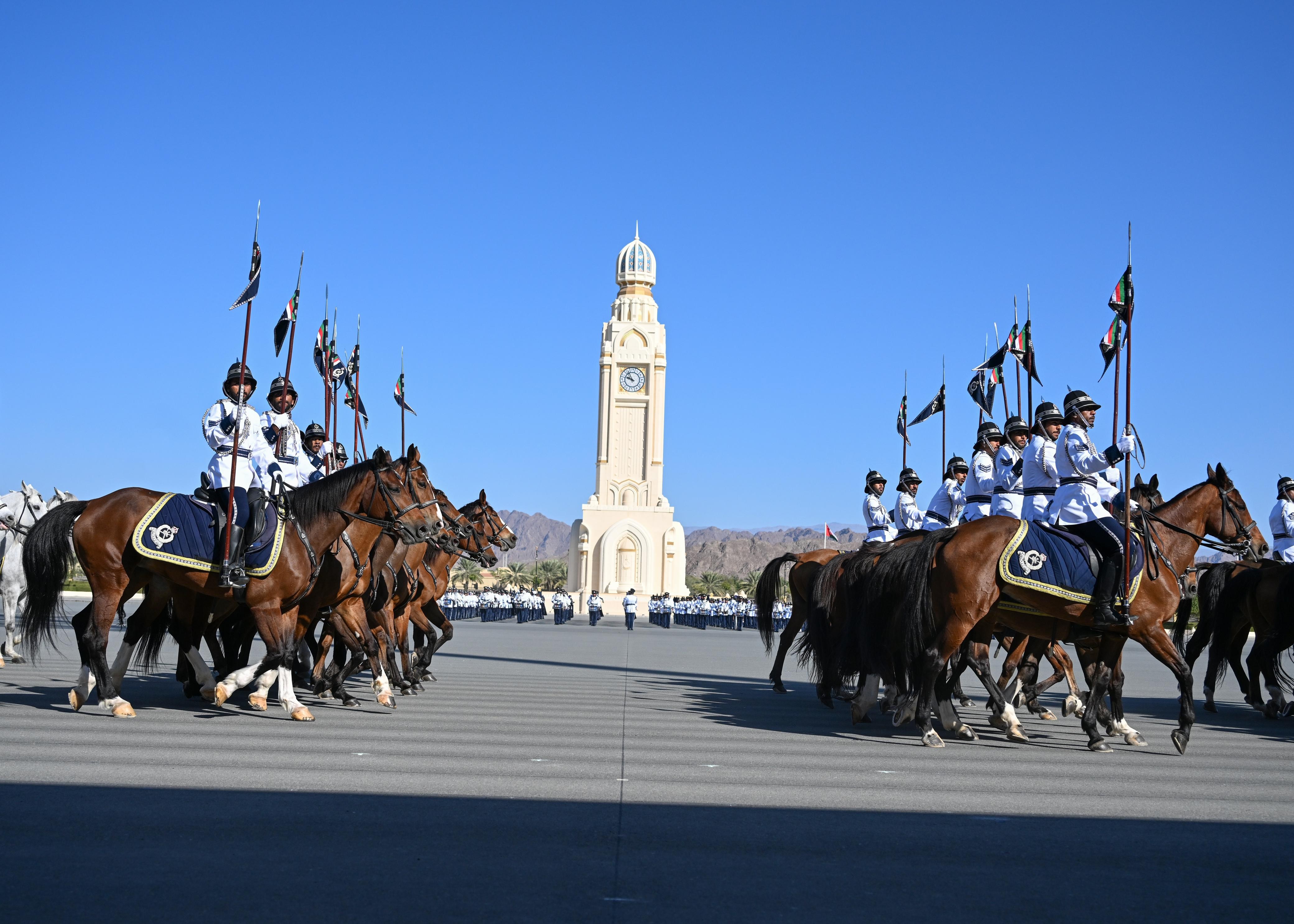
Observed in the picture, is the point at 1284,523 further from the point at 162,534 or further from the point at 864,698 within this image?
the point at 162,534

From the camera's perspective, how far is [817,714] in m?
12.7

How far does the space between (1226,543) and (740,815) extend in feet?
21.8

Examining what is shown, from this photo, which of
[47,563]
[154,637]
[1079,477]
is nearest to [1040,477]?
[1079,477]

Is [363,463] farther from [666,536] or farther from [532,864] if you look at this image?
[666,536]

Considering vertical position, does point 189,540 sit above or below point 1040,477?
below

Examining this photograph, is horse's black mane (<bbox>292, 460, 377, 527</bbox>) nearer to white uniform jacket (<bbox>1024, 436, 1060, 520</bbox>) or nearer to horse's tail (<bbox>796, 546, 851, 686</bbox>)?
horse's tail (<bbox>796, 546, 851, 686</bbox>)

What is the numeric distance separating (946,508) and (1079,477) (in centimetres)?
485

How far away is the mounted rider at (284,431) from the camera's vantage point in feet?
40.3

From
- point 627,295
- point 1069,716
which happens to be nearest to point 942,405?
point 1069,716

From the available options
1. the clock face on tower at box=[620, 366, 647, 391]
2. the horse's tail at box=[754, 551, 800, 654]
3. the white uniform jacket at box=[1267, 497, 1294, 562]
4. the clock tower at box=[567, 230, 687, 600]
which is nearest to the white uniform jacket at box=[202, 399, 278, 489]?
the horse's tail at box=[754, 551, 800, 654]

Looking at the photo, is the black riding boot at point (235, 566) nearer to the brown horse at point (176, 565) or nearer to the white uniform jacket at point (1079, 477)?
the brown horse at point (176, 565)

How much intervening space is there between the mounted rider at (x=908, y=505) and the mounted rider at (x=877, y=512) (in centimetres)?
15

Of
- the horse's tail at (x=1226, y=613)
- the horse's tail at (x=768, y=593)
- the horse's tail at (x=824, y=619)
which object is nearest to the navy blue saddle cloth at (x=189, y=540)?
the horse's tail at (x=824, y=619)

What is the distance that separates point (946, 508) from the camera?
15.7 meters
